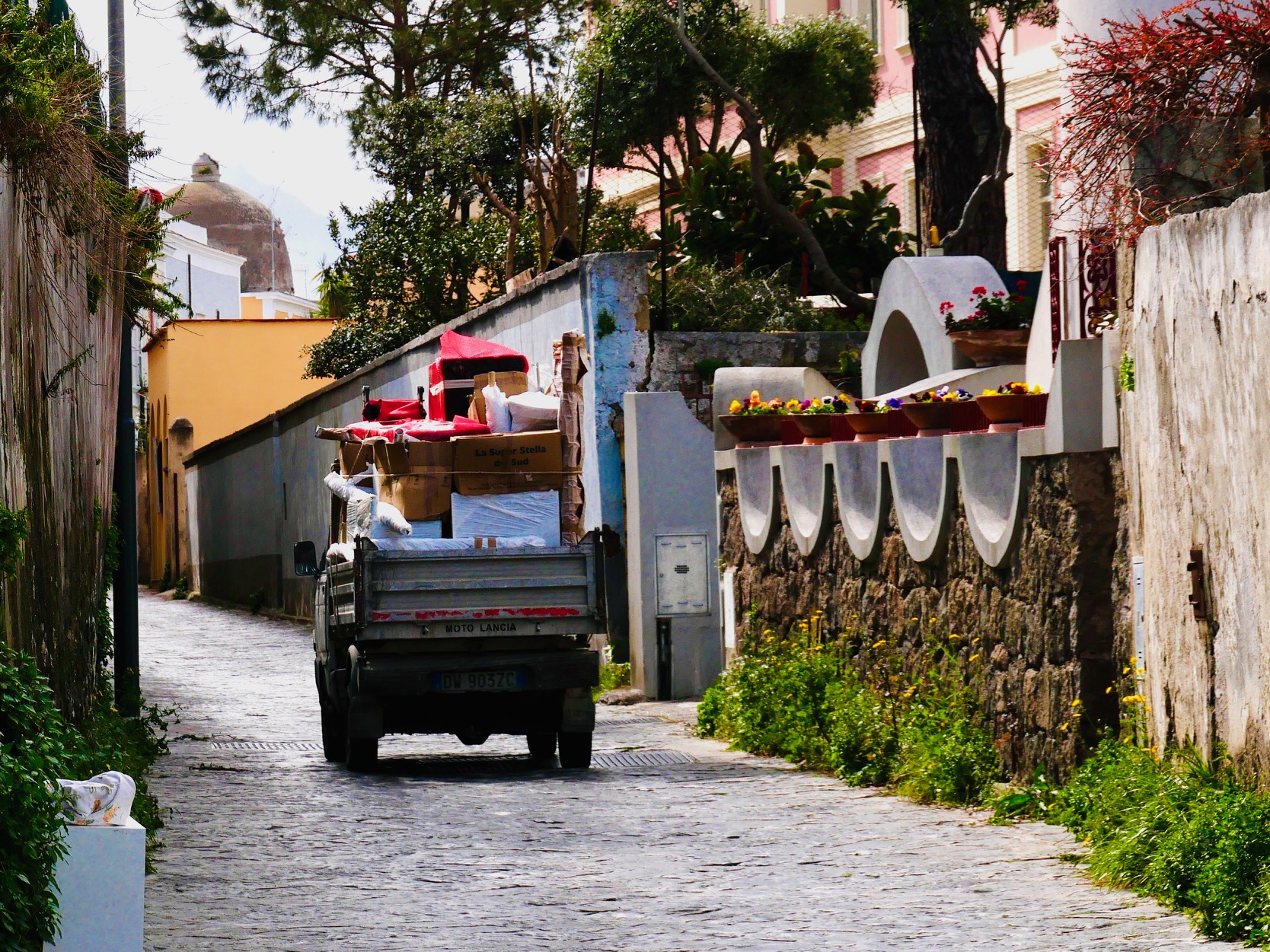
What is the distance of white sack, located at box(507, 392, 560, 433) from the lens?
41.6 feet

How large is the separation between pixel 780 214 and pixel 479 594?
1382cm

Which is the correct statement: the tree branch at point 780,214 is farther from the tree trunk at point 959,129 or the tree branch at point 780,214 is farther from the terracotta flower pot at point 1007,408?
the terracotta flower pot at point 1007,408

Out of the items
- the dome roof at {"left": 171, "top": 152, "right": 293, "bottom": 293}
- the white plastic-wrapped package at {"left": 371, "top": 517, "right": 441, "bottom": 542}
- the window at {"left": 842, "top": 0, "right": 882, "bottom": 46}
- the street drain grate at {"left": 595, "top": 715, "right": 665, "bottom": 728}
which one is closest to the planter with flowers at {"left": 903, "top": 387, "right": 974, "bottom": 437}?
the white plastic-wrapped package at {"left": 371, "top": 517, "right": 441, "bottom": 542}

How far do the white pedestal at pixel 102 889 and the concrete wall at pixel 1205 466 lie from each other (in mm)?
4170

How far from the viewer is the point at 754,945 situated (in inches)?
256

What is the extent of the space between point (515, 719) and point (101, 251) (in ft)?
12.5

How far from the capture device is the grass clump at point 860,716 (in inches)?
382

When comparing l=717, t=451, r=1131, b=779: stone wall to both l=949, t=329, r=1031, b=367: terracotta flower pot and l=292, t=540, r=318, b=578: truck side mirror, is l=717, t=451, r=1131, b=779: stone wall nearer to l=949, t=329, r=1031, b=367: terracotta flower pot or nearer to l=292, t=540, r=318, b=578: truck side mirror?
l=949, t=329, r=1031, b=367: terracotta flower pot

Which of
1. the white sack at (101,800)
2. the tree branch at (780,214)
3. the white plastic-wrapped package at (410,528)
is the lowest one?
the white sack at (101,800)

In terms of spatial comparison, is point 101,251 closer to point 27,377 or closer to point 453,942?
point 27,377

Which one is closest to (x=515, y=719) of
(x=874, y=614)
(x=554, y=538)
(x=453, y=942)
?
(x=554, y=538)

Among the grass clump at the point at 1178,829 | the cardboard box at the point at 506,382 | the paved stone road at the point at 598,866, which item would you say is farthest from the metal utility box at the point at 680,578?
the grass clump at the point at 1178,829

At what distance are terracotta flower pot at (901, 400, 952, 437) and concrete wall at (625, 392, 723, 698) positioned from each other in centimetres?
554

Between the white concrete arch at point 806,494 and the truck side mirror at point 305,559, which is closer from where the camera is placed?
the white concrete arch at point 806,494
